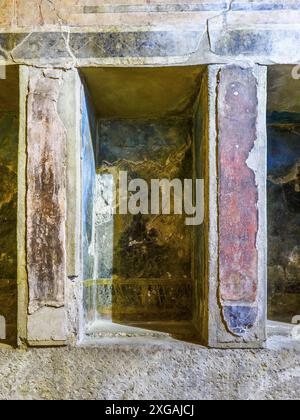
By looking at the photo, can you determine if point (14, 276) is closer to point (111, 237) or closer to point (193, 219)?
point (111, 237)

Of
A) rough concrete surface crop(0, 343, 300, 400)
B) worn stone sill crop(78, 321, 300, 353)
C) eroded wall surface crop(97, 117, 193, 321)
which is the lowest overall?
rough concrete surface crop(0, 343, 300, 400)

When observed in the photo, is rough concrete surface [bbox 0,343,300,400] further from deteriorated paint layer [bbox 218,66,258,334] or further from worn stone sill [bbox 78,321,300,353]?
deteriorated paint layer [bbox 218,66,258,334]

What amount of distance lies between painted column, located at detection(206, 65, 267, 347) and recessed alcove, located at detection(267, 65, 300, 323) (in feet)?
2.50

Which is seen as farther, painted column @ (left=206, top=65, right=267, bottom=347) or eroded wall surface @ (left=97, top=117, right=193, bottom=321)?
eroded wall surface @ (left=97, top=117, right=193, bottom=321)

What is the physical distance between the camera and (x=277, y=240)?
3.18 meters

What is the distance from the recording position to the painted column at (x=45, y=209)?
2328 millimetres

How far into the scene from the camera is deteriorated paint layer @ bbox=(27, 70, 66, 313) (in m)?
2.34

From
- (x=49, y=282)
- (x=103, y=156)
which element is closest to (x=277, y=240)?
(x=103, y=156)

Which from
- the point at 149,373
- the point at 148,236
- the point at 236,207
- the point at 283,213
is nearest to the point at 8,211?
the point at 148,236

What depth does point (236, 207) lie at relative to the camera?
234 cm

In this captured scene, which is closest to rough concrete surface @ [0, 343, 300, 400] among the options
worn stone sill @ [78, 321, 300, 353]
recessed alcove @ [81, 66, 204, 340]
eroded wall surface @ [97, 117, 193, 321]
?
worn stone sill @ [78, 321, 300, 353]

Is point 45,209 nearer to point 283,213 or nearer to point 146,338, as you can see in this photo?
point 146,338

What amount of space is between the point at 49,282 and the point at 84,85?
1.25 m

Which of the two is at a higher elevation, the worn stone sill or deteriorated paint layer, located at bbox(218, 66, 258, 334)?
deteriorated paint layer, located at bbox(218, 66, 258, 334)
